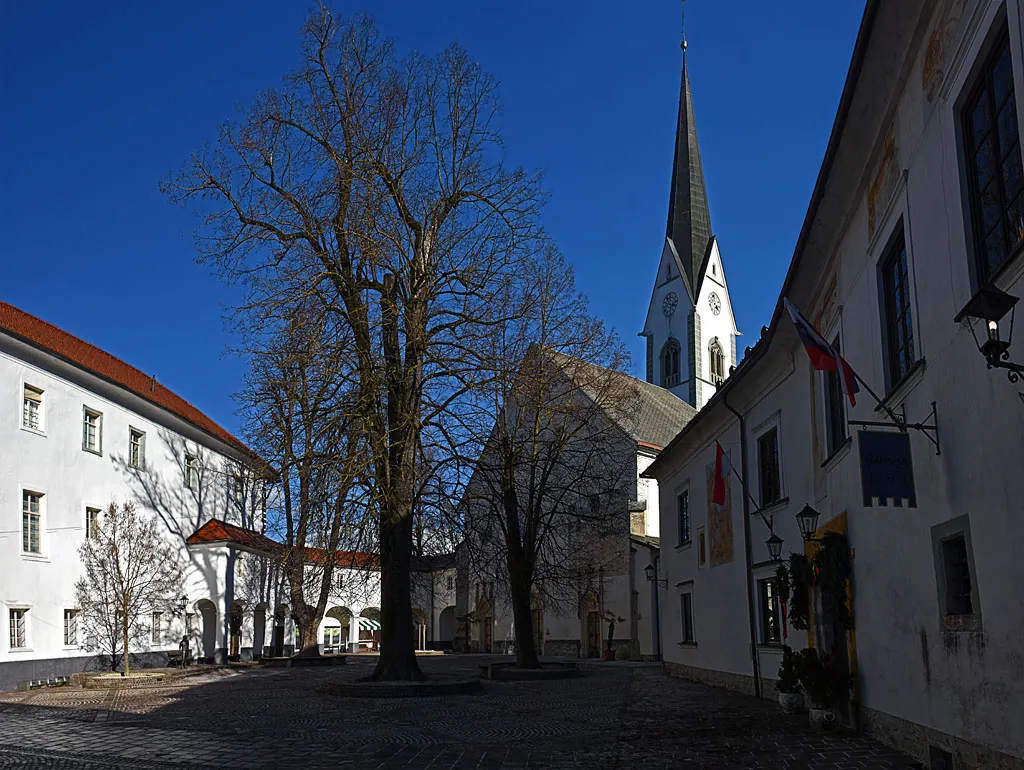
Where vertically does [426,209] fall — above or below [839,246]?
above

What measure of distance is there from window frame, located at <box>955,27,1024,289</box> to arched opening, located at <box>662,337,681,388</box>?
60.2m

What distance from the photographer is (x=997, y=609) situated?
7.45m

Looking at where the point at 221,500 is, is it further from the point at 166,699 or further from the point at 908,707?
the point at 908,707

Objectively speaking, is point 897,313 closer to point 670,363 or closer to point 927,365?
point 927,365

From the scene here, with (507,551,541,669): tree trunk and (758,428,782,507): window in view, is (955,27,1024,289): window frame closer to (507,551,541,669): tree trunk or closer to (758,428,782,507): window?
(758,428,782,507): window

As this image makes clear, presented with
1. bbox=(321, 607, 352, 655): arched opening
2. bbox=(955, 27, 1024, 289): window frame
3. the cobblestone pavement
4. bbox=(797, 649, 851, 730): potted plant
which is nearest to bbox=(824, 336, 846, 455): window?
bbox=(797, 649, 851, 730): potted plant

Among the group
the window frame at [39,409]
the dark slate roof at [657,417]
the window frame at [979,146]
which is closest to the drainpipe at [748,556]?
the window frame at [979,146]

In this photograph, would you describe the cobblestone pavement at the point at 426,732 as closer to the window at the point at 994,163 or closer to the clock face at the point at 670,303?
the window at the point at 994,163

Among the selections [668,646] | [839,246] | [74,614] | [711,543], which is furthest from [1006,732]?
[74,614]

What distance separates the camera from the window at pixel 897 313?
10.5 metres

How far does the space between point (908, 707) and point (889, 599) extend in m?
1.16

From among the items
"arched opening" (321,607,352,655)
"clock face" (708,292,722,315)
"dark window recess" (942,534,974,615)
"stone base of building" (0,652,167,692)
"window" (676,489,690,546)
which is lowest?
"arched opening" (321,607,352,655)

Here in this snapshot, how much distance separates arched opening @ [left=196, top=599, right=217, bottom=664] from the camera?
134 feet

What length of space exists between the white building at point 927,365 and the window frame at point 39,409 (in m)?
21.6
